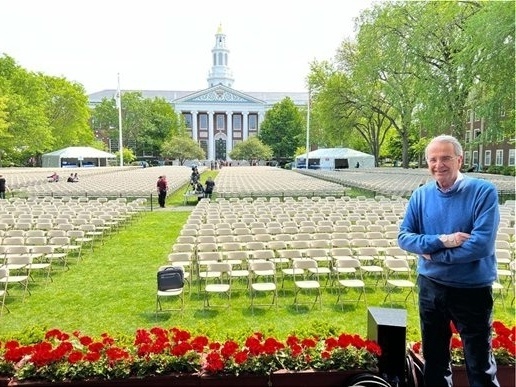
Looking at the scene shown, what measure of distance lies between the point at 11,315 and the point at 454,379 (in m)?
6.68

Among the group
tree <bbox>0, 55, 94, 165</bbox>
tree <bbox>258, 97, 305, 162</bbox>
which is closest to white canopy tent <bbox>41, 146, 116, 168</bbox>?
tree <bbox>0, 55, 94, 165</bbox>

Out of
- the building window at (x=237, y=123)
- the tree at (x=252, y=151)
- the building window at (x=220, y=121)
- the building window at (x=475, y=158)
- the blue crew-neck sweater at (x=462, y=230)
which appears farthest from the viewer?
the building window at (x=237, y=123)

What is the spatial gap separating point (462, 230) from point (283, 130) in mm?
88136

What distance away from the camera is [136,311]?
6.99 meters

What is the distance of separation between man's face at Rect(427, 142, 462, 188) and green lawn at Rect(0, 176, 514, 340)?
241 cm

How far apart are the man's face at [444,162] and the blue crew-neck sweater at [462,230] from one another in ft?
0.22

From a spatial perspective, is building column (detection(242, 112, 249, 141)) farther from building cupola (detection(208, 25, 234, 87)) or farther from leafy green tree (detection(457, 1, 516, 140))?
leafy green tree (detection(457, 1, 516, 140))

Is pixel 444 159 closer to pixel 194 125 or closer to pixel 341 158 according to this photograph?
pixel 341 158

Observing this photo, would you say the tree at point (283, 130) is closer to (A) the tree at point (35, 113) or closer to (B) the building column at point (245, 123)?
(B) the building column at point (245, 123)

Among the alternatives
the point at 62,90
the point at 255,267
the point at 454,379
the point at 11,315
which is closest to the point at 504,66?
the point at 255,267

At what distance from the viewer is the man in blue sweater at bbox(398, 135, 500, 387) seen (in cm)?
250

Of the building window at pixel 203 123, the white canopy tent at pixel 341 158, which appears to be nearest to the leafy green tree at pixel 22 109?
the white canopy tent at pixel 341 158

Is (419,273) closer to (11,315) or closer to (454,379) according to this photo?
(454,379)

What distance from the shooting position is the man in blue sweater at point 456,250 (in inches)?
98.6
